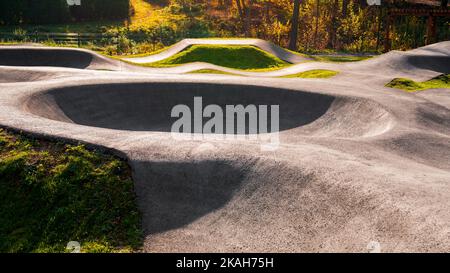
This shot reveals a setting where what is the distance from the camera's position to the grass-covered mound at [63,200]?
8.59 m

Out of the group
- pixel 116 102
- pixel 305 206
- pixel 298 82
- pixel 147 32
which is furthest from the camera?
pixel 147 32

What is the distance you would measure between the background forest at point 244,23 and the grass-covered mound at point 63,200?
29374mm

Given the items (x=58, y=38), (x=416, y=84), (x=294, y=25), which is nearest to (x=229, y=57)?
(x=294, y=25)

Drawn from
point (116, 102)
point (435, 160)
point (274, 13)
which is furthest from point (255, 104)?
point (274, 13)

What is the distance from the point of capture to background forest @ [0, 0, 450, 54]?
43.3 metres

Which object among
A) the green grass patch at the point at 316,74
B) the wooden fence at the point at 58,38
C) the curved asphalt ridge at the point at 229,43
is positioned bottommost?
the green grass patch at the point at 316,74

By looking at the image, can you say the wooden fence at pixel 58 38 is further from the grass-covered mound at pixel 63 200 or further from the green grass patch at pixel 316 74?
the grass-covered mound at pixel 63 200

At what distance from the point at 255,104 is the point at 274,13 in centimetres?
3813

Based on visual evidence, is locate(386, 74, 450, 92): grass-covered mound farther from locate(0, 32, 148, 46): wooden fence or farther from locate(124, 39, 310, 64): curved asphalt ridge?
locate(0, 32, 148, 46): wooden fence

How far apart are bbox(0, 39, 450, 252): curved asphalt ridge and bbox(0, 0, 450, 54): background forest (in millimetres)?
22861

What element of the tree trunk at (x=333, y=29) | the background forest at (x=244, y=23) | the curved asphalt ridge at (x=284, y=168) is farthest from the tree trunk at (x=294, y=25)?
the curved asphalt ridge at (x=284, y=168)

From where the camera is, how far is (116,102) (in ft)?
60.4
